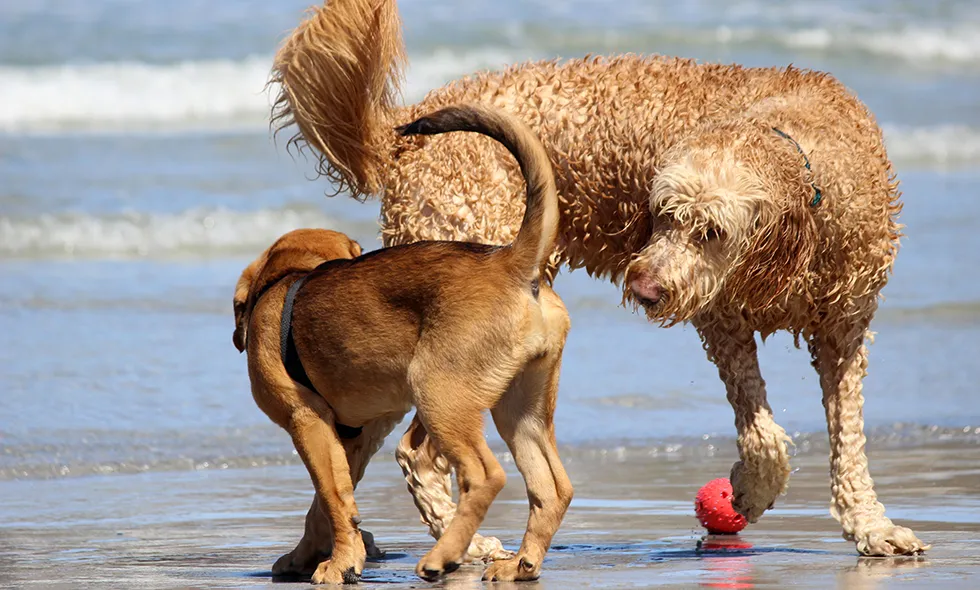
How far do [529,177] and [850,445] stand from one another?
5.73 feet

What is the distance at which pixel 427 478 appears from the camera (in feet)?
17.8

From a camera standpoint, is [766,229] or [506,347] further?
[766,229]

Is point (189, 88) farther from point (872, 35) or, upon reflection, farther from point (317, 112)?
point (317, 112)

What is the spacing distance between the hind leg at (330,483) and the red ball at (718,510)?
154cm

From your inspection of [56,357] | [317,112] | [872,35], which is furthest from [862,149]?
[872,35]

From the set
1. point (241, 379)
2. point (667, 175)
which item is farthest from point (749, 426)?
point (241, 379)

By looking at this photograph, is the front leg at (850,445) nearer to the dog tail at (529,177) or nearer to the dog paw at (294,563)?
the dog tail at (529,177)

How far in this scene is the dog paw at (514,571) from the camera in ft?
14.4

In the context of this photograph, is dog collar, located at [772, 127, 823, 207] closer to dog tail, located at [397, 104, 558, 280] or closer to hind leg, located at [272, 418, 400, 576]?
dog tail, located at [397, 104, 558, 280]

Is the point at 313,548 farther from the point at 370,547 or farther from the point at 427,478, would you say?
the point at 427,478

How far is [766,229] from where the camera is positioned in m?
4.80

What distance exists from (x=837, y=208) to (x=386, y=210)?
1751mm

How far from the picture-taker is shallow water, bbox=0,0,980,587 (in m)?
5.27

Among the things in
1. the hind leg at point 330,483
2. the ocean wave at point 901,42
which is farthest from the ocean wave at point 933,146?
the hind leg at point 330,483
